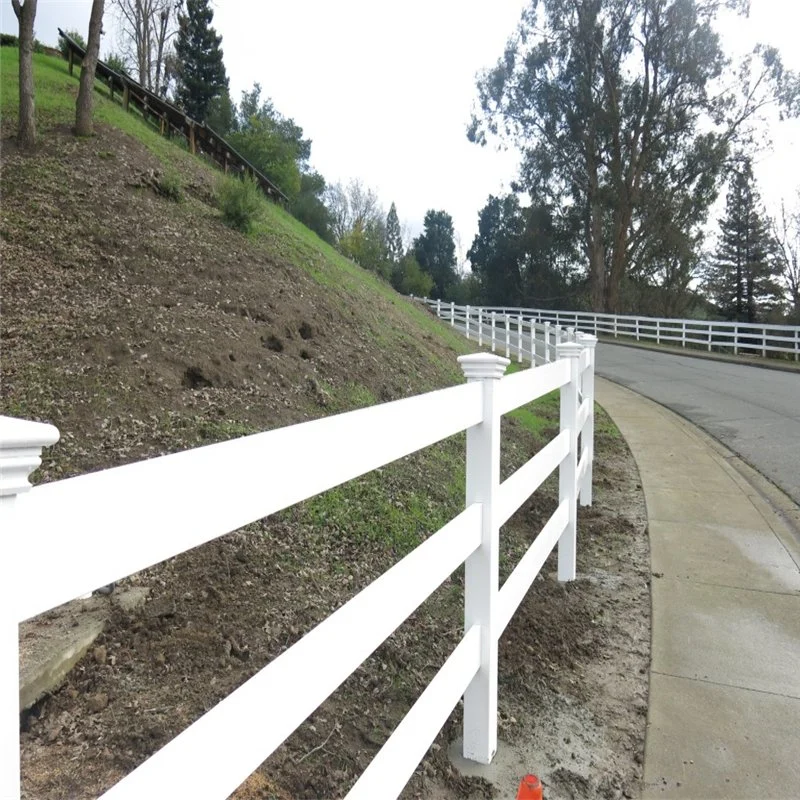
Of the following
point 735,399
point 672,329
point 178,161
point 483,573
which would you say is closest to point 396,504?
point 483,573

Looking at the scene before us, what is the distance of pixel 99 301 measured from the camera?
260 inches

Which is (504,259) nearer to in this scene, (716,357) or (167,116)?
(716,357)

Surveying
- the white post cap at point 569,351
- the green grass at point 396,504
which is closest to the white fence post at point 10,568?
the green grass at point 396,504

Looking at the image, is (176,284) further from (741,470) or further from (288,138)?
(288,138)

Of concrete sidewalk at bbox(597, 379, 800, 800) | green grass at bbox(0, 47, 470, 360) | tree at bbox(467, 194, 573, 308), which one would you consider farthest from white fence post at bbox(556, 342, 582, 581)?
tree at bbox(467, 194, 573, 308)

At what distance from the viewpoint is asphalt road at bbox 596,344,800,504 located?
834 cm

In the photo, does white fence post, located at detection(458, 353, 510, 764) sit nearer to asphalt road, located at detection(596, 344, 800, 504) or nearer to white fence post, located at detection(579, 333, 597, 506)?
white fence post, located at detection(579, 333, 597, 506)

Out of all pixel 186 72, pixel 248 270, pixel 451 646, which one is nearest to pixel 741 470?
pixel 451 646

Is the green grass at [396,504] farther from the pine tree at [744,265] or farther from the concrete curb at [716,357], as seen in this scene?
the pine tree at [744,265]

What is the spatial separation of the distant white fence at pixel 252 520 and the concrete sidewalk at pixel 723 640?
80cm

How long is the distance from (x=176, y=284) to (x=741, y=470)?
6216 millimetres

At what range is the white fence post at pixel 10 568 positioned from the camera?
90 centimetres

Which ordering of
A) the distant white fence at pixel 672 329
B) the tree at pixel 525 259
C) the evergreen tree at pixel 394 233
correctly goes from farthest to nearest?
the evergreen tree at pixel 394 233, the tree at pixel 525 259, the distant white fence at pixel 672 329

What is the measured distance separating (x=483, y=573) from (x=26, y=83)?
41.5ft
